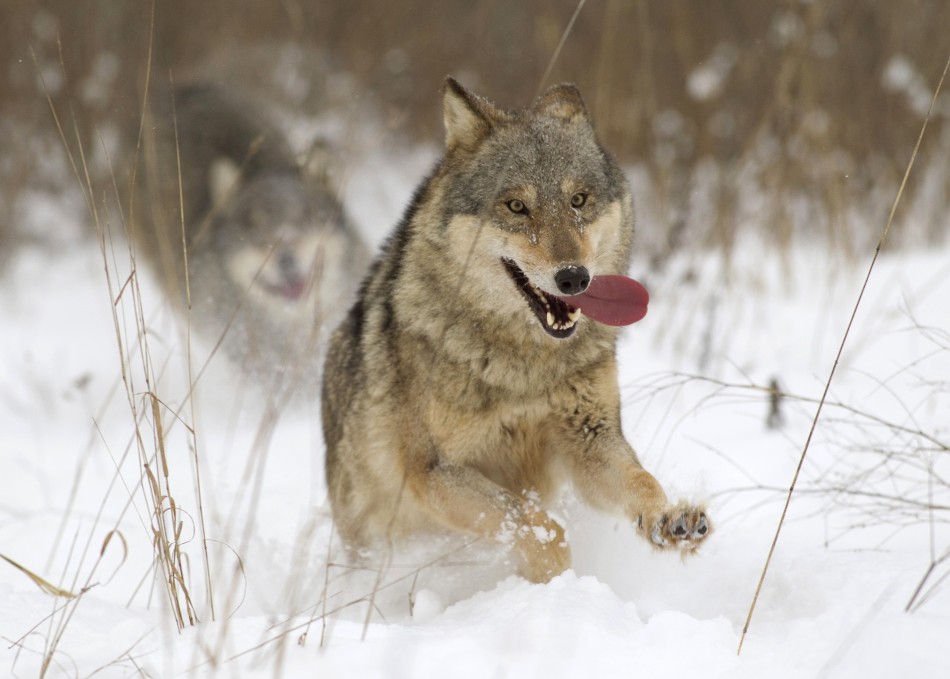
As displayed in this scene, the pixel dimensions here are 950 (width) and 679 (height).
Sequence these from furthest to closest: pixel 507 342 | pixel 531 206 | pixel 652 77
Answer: pixel 652 77 < pixel 507 342 < pixel 531 206

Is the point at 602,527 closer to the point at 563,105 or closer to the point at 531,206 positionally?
the point at 531,206

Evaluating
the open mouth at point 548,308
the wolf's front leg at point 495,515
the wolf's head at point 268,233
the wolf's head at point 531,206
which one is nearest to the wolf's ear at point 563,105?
the wolf's head at point 531,206

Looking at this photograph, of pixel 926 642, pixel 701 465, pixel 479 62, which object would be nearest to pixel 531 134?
pixel 701 465

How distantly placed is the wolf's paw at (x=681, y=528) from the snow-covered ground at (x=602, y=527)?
0.23 meters

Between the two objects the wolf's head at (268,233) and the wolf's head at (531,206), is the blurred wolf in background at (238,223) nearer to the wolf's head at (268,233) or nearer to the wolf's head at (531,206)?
the wolf's head at (268,233)

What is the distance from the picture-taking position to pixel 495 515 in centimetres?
297

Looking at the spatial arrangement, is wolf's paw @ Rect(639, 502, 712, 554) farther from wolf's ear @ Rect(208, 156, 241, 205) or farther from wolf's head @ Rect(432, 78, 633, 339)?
wolf's ear @ Rect(208, 156, 241, 205)

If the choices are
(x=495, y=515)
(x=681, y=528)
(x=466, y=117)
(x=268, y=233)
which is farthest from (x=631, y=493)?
(x=268, y=233)

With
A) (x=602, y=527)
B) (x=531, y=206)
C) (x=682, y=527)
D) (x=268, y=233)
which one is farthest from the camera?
(x=268, y=233)

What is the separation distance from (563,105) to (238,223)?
4.69 meters

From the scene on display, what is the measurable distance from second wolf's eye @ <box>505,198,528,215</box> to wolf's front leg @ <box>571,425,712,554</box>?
0.77 metres

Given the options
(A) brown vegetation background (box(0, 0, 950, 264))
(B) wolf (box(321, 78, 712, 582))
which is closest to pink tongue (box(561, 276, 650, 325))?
(B) wolf (box(321, 78, 712, 582))

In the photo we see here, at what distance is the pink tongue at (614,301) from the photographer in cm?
289

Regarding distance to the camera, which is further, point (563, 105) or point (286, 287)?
point (286, 287)
